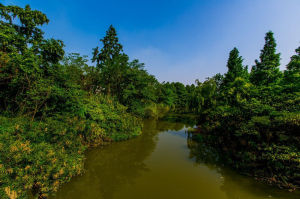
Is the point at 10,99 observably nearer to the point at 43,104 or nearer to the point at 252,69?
the point at 43,104

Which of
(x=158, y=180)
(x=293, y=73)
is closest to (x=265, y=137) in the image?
(x=158, y=180)

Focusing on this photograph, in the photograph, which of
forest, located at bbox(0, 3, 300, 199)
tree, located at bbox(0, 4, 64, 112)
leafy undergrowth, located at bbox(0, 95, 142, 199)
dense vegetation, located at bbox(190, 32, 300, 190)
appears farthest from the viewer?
tree, located at bbox(0, 4, 64, 112)

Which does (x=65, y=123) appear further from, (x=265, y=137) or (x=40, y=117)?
(x=265, y=137)

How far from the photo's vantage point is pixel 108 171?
586 centimetres

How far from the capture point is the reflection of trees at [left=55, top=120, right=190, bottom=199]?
14.4 feet

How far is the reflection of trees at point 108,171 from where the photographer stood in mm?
4391

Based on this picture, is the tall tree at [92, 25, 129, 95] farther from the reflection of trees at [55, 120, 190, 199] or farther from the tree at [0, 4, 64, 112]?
the reflection of trees at [55, 120, 190, 199]

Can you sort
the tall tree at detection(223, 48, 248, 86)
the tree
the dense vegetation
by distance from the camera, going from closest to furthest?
1. the dense vegetation
2. the tree
3. the tall tree at detection(223, 48, 248, 86)

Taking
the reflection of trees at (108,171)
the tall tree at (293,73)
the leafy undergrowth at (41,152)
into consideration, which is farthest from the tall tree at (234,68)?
the leafy undergrowth at (41,152)

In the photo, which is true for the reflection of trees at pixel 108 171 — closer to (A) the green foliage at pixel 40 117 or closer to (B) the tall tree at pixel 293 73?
(A) the green foliage at pixel 40 117

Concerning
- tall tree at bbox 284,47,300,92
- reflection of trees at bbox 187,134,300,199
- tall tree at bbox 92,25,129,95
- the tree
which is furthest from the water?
tall tree at bbox 284,47,300,92

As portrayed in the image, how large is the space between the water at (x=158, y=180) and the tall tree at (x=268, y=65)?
16563 mm

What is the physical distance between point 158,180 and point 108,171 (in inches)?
106

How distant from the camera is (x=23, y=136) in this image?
14.8ft
